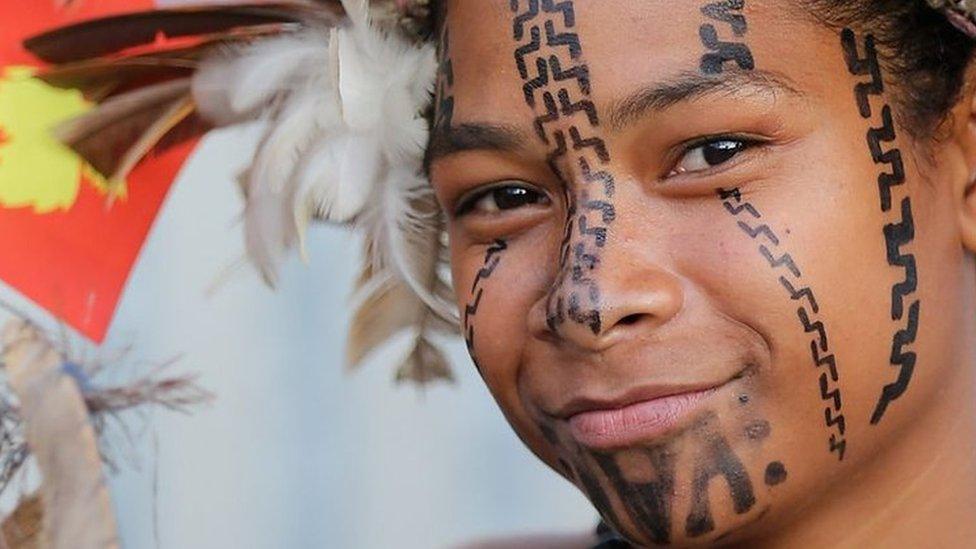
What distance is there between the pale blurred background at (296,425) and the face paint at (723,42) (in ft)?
3.21

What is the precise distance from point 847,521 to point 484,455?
1.14 metres

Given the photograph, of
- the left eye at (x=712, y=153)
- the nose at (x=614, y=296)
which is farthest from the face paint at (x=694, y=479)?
the left eye at (x=712, y=153)

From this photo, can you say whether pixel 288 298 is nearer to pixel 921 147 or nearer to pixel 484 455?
pixel 484 455

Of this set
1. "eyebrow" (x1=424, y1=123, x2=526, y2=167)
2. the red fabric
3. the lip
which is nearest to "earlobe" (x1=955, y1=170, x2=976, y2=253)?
the lip

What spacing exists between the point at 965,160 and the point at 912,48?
0.46ft

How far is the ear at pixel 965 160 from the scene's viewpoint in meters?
1.59

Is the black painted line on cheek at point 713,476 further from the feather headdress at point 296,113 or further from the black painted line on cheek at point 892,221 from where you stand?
the feather headdress at point 296,113

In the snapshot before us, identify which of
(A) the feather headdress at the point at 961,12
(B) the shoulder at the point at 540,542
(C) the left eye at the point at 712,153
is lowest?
(B) the shoulder at the point at 540,542

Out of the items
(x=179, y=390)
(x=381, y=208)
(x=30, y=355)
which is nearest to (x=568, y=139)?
(x=381, y=208)

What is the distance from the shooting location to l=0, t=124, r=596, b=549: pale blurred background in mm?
2438

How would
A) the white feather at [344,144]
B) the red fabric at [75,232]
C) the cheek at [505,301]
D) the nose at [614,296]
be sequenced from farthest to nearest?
1. the red fabric at [75,232]
2. the white feather at [344,144]
3. the cheek at [505,301]
4. the nose at [614,296]

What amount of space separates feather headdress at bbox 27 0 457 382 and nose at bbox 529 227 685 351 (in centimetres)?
42

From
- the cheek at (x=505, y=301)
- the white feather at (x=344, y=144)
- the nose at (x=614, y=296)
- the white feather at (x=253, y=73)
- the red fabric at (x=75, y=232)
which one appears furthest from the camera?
the red fabric at (x=75, y=232)

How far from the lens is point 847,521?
1581mm
